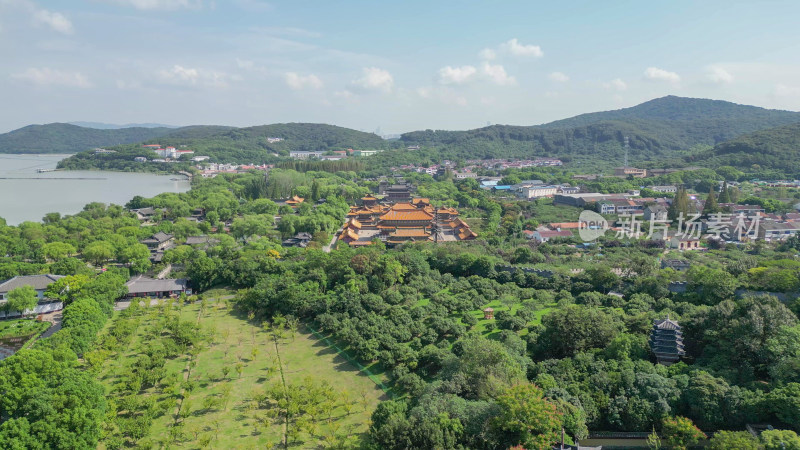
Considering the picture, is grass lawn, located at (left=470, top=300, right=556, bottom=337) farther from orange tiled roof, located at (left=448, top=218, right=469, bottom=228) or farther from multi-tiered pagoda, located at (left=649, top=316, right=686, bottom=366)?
orange tiled roof, located at (left=448, top=218, right=469, bottom=228)

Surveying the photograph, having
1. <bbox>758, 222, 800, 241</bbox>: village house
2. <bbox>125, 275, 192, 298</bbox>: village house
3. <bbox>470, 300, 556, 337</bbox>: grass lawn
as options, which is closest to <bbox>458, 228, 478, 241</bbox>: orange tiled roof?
<bbox>470, 300, 556, 337</bbox>: grass lawn

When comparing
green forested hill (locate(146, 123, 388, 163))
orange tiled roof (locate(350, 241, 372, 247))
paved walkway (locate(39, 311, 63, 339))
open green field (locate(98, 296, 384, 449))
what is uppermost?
green forested hill (locate(146, 123, 388, 163))

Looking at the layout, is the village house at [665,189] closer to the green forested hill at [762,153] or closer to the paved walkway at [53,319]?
the green forested hill at [762,153]

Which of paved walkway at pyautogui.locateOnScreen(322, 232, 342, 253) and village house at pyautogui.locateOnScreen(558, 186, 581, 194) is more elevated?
village house at pyautogui.locateOnScreen(558, 186, 581, 194)

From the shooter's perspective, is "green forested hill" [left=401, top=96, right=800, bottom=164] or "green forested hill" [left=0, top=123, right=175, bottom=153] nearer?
"green forested hill" [left=401, top=96, right=800, bottom=164]

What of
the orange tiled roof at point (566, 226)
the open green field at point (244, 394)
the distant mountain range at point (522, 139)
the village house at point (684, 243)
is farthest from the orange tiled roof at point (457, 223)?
the distant mountain range at point (522, 139)

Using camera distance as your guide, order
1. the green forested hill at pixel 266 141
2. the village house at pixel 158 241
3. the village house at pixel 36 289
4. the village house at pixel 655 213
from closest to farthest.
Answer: the village house at pixel 36 289 → the village house at pixel 158 241 → the village house at pixel 655 213 → the green forested hill at pixel 266 141

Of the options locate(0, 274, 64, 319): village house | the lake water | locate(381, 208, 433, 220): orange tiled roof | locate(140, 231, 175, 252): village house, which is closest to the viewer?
locate(0, 274, 64, 319): village house
